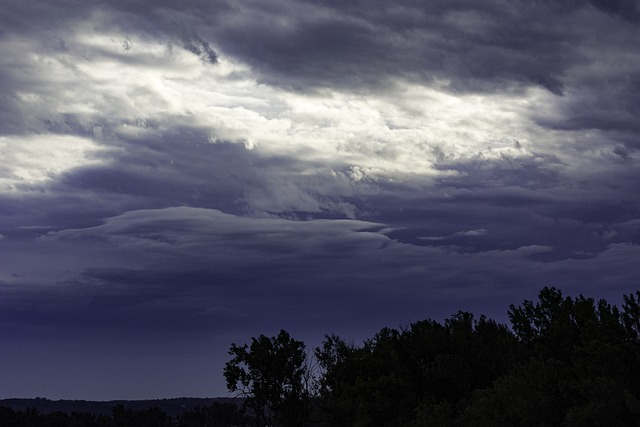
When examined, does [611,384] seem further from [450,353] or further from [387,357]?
[387,357]

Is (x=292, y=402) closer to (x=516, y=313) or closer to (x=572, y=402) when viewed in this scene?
(x=516, y=313)

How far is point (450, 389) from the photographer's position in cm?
Result: 5153

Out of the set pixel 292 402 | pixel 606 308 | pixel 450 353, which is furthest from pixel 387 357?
pixel 606 308

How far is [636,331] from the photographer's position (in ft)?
135

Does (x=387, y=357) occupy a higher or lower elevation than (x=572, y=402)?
higher

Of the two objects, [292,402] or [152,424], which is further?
[152,424]

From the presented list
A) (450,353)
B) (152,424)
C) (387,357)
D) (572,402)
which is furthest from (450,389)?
(152,424)

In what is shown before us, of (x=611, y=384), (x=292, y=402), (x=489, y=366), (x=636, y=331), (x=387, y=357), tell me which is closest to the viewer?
(x=611, y=384)

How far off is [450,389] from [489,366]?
3.04 metres

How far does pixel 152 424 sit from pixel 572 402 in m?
125

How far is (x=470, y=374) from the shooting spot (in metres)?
50.4

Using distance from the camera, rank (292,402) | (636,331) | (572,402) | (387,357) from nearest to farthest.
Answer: (572,402), (636,331), (387,357), (292,402)

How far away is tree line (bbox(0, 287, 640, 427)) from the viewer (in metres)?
36.9

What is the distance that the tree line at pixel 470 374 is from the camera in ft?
121
